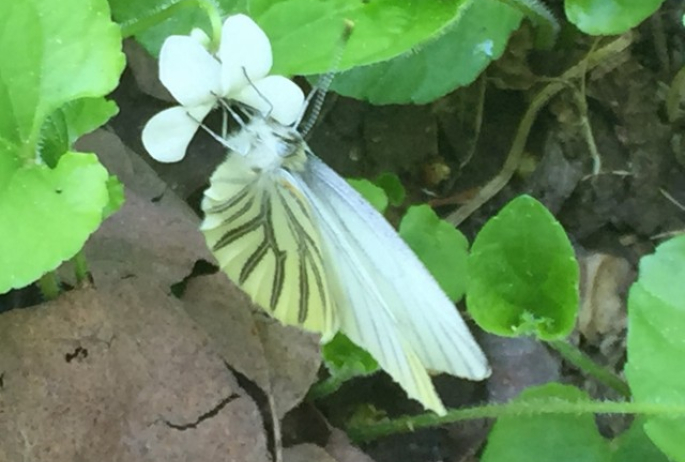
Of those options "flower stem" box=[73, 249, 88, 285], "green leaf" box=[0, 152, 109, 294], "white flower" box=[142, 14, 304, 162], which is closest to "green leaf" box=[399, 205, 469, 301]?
"white flower" box=[142, 14, 304, 162]

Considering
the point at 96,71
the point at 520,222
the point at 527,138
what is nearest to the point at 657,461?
the point at 520,222

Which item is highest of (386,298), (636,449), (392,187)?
(386,298)

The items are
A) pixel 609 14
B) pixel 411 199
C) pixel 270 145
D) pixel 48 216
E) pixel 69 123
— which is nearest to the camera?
pixel 48 216

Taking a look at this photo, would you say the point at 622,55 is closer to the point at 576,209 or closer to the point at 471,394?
the point at 576,209

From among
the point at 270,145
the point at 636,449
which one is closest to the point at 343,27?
the point at 270,145

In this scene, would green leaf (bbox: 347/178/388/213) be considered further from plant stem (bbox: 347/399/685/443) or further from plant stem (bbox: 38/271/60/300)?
plant stem (bbox: 38/271/60/300)

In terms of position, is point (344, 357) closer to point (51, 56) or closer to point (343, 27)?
point (343, 27)

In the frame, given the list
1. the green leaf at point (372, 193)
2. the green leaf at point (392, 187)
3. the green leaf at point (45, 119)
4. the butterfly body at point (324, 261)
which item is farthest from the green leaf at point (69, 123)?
the green leaf at point (392, 187)
